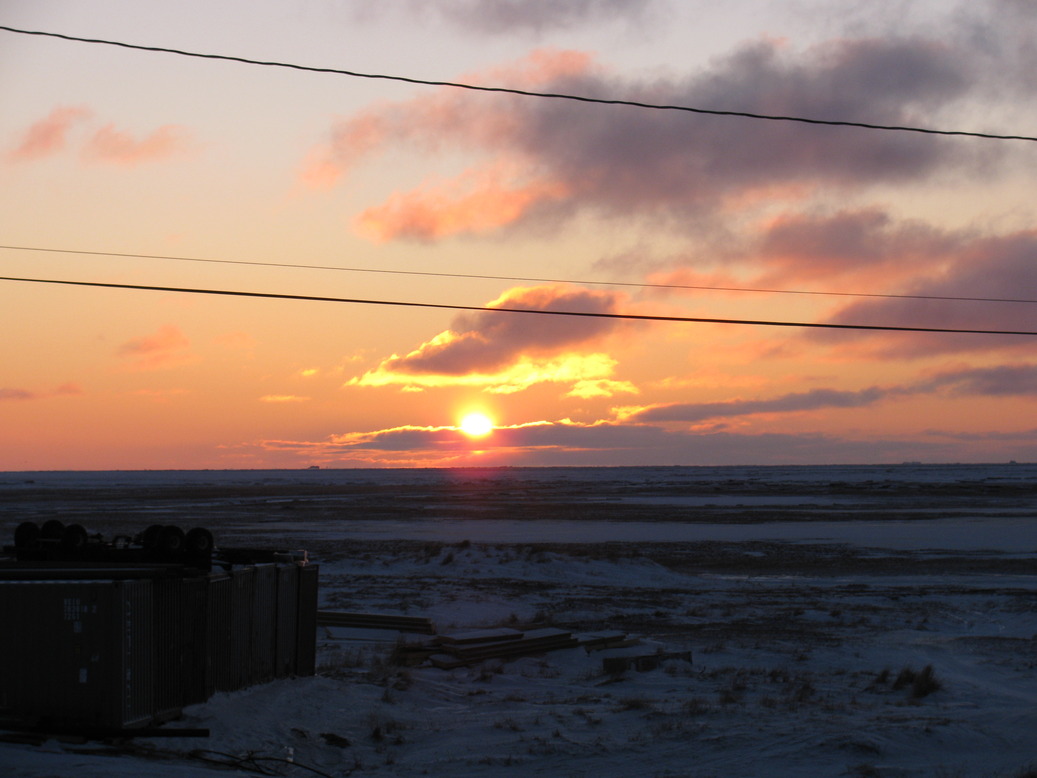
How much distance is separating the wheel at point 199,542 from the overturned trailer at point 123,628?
16 mm

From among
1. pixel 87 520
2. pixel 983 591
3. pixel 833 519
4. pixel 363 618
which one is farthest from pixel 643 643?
pixel 87 520

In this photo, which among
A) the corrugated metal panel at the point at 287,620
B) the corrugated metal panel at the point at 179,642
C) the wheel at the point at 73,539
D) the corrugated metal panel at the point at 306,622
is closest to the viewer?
the corrugated metal panel at the point at 179,642

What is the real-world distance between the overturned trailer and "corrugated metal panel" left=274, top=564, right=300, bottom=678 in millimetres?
370

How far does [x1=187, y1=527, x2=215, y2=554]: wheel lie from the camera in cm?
1127

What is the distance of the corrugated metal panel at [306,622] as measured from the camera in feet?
43.5

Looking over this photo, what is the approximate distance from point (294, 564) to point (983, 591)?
19.9m

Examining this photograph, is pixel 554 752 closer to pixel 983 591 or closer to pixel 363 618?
pixel 363 618

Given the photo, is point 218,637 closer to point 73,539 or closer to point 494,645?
point 73,539

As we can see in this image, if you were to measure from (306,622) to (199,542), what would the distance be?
2629 mm

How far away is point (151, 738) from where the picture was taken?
9828mm

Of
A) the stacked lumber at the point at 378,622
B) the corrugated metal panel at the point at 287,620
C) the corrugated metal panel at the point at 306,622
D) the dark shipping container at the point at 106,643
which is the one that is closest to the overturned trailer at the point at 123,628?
the dark shipping container at the point at 106,643

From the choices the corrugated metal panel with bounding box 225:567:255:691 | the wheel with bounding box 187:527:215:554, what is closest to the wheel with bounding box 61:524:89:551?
the wheel with bounding box 187:527:215:554

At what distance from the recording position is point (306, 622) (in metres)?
13.4

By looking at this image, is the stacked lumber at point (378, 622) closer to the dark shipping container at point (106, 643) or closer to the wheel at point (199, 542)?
the dark shipping container at point (106, 643)
